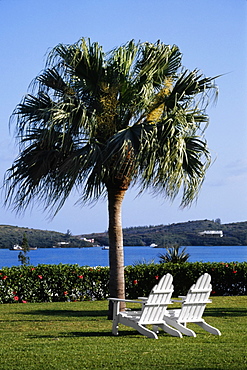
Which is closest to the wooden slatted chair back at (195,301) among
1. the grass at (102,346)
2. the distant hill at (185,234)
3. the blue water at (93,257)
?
the grass at (102,346)

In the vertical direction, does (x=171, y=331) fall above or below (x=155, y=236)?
below

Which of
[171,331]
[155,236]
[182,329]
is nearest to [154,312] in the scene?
[171,331]

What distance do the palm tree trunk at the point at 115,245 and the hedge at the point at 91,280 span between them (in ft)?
15.7

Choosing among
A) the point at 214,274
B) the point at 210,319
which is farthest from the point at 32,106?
the point at 214,274

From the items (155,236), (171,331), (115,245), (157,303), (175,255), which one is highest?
(155,236)

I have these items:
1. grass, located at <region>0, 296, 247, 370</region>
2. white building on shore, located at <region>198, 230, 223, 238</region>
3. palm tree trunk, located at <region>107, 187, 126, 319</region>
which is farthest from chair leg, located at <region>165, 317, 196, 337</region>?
white building on shore, located at <region>198, 230, 223, 238</region>

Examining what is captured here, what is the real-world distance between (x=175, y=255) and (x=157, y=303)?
10080 mm

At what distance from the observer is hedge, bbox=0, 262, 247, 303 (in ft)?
50.5

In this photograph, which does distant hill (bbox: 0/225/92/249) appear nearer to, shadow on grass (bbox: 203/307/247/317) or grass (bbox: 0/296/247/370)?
shadow on grass (bbox: 203/307/247/317)

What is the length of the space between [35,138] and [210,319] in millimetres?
5269

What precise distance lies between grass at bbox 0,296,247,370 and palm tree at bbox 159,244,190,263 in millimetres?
6280

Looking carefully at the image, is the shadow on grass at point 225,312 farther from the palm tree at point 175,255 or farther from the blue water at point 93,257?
the blue water at point 93,257

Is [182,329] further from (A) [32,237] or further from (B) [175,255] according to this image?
(A) [32,237]

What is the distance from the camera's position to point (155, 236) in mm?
54156
